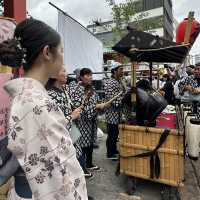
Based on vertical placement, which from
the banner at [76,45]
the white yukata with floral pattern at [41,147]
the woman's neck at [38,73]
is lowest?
the white yukata with floral pattern at [41,147]

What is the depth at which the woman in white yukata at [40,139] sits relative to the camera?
1.43 m

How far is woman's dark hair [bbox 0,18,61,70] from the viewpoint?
1553 millimetres

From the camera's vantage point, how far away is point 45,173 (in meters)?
1.43

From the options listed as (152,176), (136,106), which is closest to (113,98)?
(136,106)

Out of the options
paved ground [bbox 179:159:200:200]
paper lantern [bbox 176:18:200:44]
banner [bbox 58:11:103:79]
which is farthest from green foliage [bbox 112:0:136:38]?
paved ground [bbox 179:159:200:200]

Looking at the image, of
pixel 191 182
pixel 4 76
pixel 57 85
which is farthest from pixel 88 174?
pixel 4 76

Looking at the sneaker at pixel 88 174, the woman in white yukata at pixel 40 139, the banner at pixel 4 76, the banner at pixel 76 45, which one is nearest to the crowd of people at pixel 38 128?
the woman in white yukata at pixel 40 139

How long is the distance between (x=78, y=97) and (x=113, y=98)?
1555 mm

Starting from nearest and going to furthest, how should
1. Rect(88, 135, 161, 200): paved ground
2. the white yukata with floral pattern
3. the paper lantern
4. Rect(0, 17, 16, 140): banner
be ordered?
the white yukata with floral pattern, Rect(0, 17, 16, 140): banner, Rect(88, 135, 161, 200): paved ground, the paper lantern

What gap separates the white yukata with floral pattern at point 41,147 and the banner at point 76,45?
471 cm

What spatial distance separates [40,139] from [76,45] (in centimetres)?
640

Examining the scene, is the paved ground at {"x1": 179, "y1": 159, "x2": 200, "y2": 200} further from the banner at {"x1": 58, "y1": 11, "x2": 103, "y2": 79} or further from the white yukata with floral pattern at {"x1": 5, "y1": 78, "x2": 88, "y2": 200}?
the white yukata with floral pattern at {"x1": 5, "y1": 78, "x2": 88, "y2": 200}

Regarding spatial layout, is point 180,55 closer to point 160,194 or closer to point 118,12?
point 160,194

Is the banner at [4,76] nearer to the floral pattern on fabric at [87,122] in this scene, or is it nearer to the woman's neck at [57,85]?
the woman's neck at [57,85]
